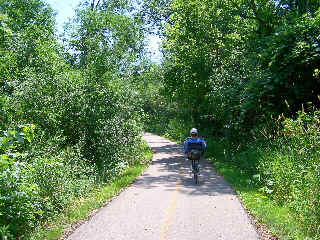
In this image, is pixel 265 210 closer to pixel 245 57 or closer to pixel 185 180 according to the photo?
pixel 185 180

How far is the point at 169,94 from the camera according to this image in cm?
2877

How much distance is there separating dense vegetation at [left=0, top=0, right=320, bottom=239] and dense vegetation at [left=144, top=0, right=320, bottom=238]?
0.19 feet

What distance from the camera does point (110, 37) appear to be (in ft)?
75.2

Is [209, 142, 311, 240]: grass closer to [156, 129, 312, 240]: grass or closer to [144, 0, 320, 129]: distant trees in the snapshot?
[156, 129, 312, 240]: grass

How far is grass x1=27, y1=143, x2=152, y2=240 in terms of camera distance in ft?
25.8

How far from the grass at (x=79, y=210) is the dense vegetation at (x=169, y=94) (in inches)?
12.4

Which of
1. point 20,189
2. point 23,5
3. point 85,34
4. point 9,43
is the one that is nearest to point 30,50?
point 9,43

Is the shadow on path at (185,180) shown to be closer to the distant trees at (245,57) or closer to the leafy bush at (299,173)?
the leafy bush at (299,173)

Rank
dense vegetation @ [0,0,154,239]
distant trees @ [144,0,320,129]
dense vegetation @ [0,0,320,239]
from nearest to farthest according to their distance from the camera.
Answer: dense vegetation @ [0,0,320,239] < dense vegetation @ [0,0,154,239] < distant trees @ [144,0,320,129]

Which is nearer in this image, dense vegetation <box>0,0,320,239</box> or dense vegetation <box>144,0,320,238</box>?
dense vegetation <box>0,0,320,239</box>

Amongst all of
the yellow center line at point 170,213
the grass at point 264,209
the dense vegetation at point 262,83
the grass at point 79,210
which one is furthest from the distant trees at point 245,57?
the grass at point 79,210

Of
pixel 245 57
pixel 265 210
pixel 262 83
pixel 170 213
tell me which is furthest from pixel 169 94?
pixel 265 210

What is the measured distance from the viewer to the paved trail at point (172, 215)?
779cm

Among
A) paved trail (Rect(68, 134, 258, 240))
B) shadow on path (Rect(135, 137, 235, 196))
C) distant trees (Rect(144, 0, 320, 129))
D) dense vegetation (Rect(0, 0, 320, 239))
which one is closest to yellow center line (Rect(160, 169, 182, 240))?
paved trail (Rect(68, 134, 258, 240))
